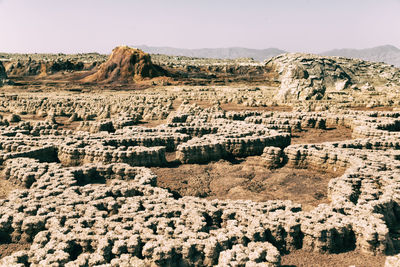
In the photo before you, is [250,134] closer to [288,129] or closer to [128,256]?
[288,129]

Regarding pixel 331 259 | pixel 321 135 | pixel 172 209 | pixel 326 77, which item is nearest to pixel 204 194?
pixel 172 209

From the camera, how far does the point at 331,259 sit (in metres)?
6.46

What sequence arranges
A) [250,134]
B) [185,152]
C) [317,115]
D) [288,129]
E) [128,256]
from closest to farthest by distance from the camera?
[128,256] < [185,152] < [250,134] < [288,129] < [317,115]

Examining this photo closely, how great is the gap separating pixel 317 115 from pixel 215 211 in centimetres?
1593

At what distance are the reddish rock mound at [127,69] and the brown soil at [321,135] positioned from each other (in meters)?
40.0

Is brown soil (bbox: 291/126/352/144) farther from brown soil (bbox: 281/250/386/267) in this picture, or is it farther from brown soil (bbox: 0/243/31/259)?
brown soil (bbox: 0/243/31/259)

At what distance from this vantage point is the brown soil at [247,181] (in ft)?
32.7

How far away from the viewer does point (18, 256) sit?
19.7ft

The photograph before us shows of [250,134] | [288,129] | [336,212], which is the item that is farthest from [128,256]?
[288,129]

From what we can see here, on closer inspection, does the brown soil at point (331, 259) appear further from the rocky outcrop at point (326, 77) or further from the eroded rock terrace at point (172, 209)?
the rocky outcrop at point (326, 77)

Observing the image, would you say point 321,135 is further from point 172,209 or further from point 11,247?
point 11,247

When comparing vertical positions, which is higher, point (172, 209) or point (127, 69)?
point (127, 69)

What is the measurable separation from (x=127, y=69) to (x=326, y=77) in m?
33.2

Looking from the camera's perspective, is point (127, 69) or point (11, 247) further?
point (127, 69)
